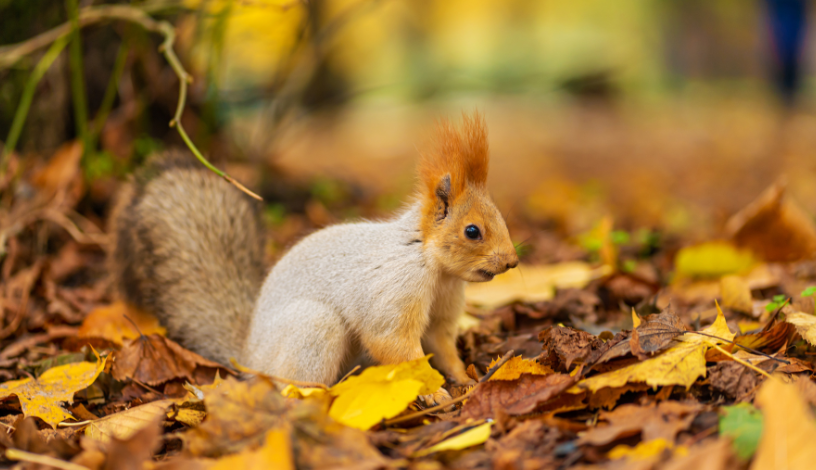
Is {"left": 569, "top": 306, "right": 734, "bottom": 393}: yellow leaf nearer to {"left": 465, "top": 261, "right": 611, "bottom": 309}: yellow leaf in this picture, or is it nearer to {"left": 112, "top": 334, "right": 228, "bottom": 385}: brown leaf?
{"left": 465, "top": 261, "right": 611, "bottom": 309}: yellow leaf

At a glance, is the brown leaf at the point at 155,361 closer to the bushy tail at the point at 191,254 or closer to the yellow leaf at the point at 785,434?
the bushy tail at the point at 191,254

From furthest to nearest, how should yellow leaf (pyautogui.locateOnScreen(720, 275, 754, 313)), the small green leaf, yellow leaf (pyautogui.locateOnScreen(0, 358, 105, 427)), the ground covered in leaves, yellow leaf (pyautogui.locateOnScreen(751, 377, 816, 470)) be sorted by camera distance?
1. yellow leaf (pyautogui.locateOnScreen(720, 275, 754, 313))
2. yellow leaf (pyautogui.locateOnScreen(0, 358, 105, 427))
3. the ground covered in leaves
4. the small green leaf
5. yellow leaf (pyautogui.locateOnScreen(751, 377, 816, 470))

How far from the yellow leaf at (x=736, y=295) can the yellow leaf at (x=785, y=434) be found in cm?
133

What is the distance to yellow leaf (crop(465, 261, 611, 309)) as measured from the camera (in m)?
3.14

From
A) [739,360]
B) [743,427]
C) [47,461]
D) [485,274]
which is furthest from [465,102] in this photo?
[47,461]

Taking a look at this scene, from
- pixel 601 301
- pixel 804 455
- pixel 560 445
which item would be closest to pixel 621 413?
pixel 560 445

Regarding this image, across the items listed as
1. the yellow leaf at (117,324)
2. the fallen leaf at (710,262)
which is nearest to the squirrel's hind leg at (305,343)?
the yellow leaf at (117,324)

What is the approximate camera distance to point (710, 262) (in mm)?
3055

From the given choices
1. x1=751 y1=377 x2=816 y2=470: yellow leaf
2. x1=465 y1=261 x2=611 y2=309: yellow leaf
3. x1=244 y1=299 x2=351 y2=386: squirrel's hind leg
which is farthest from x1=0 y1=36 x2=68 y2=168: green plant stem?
x1=751 y1=377 x2=816 y2=470: yellow leaf

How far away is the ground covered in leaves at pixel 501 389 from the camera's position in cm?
146

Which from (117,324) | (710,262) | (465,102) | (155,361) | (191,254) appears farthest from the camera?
(465,102)

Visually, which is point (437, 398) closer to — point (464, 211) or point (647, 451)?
point (464, 211)

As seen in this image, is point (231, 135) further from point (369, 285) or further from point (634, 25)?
point (634, 25)

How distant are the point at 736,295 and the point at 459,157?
134 centimetres
